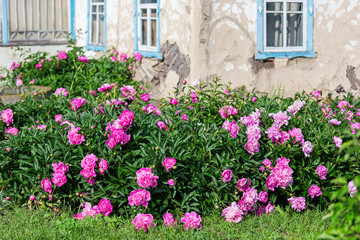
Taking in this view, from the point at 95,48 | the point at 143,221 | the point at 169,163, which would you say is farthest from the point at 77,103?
the point at 95,48

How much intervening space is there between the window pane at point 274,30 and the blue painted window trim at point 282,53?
234 millimetres

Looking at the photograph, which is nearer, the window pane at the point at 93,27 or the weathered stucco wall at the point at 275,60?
the weathered stucco wall at the point at 275,60

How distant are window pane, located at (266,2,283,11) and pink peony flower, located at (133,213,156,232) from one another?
4.70 m

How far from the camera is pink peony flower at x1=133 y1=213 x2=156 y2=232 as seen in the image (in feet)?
12.7

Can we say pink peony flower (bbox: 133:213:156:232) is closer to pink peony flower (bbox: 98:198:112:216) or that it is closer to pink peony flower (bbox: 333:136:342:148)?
pink peony flower (bbox: 98:198:112:216)

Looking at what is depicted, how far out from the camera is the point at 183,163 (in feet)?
14.0

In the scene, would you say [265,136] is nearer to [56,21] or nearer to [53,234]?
[53,234]

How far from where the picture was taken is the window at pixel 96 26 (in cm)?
1026

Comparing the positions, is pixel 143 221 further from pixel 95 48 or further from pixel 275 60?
pixel 95 48

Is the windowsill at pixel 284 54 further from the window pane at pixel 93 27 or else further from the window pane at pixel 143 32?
the window pane at pixel 93 27

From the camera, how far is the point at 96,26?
34.4ft

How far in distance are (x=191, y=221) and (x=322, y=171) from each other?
4.08 feet

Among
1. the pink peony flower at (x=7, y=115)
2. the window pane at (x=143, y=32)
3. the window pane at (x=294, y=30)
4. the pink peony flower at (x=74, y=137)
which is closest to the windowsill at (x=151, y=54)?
the window pane at (x=143, y=32)

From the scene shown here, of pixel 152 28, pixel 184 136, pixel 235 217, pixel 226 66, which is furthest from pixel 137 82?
pixel 235 217
